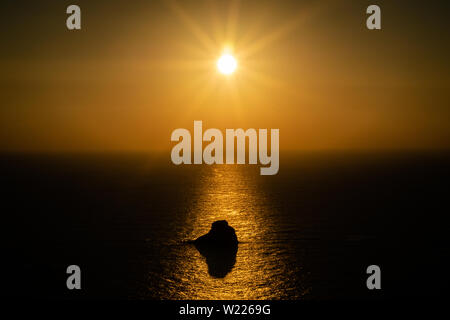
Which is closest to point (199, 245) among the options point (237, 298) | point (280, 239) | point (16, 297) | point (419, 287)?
point (280, 239)

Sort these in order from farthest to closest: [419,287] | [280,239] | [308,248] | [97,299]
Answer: [280,239] < [308,248] < [419,287] < [97,299]

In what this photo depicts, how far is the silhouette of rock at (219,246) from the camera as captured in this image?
54438 millimetres

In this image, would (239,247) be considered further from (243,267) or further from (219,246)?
(243,267)

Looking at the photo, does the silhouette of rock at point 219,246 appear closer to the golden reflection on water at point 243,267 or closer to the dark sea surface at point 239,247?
the golden reflection on water at point 243,267

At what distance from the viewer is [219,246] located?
200 ft

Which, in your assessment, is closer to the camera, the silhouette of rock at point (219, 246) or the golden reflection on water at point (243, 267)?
the golden reflection on water at point (243, 267)

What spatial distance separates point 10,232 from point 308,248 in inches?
2205

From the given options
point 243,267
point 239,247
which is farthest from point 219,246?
point 243,267

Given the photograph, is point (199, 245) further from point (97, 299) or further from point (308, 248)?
point (97, 299)

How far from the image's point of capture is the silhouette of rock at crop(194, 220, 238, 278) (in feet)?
179

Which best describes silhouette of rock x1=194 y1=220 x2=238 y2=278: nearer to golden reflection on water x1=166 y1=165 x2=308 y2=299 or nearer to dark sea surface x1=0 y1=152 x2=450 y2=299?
golden reflection on water x1=166 y1=165 x2=308 y2=299

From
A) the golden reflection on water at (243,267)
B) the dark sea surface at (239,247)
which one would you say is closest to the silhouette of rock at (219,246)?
the golden reflection on water at (243,267)

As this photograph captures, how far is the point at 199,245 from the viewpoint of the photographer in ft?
204
